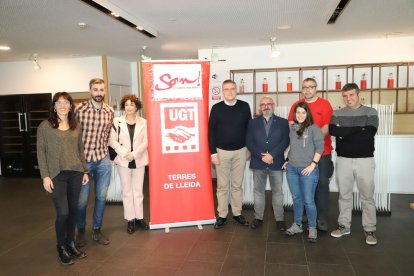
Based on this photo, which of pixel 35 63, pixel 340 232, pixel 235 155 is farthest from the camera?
pixel 35 63

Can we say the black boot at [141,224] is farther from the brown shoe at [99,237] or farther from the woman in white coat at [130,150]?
the brown shoe at [99,237]

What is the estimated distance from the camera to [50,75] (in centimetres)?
732

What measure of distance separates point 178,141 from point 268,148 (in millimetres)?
→ 988

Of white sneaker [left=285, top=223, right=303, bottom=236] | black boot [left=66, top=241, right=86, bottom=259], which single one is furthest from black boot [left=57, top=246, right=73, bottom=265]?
white sneaker [left=285, top=223, right=303, bottom=236]

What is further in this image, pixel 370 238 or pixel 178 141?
pixel 178 141

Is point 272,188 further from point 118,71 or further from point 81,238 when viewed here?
point 118,71

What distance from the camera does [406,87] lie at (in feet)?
19.6

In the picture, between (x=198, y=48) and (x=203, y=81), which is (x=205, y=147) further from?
(x=198, y=48)

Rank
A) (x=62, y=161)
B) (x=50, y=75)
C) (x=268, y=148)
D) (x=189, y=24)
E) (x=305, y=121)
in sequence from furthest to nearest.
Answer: (x=50, y=75) < (x=189, y=24) < (x=268, y=148) < (x=305, y=121) < (x=62, y=161)

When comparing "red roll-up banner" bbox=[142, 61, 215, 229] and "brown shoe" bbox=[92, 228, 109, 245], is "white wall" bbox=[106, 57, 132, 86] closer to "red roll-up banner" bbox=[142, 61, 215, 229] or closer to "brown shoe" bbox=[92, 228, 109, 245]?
"red roll-up banner" bbox=[142, 61, 215, 229]

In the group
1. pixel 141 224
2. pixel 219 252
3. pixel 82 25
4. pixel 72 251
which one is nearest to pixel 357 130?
pixel 219 252

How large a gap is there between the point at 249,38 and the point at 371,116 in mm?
3092

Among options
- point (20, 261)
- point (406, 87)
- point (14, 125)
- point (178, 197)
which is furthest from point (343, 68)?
point (14, 125)

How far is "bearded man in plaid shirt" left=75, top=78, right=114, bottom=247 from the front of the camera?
325 cm
